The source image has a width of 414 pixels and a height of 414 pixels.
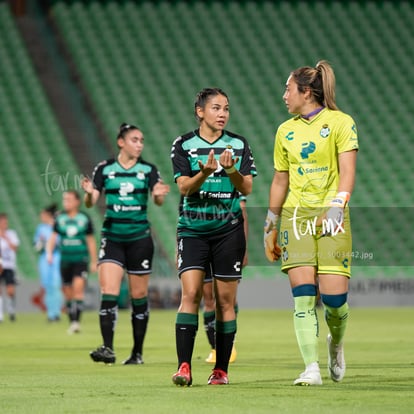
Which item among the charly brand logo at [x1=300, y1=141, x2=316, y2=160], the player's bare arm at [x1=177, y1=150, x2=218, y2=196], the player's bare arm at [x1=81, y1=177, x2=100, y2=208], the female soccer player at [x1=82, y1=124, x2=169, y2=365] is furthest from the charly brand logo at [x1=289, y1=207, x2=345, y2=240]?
the female soccer player at [x1=82, y1=124, x2=169, y2=365]

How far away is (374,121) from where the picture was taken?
2892cm

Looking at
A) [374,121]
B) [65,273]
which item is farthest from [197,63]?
[65,273]

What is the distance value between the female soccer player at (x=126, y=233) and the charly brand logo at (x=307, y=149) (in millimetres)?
3147

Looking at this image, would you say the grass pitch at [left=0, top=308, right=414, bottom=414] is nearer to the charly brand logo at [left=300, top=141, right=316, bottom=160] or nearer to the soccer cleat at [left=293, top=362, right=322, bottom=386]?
the soccer cleat at [left=293, top=362, right=322, bottom=386]

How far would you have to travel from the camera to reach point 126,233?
10.8m

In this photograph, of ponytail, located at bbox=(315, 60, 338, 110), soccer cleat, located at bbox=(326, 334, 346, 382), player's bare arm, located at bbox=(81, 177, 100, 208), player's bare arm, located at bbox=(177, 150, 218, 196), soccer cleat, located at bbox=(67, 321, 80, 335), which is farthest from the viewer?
soccer cleat, located at bbox=(67, 321, 80, 335)

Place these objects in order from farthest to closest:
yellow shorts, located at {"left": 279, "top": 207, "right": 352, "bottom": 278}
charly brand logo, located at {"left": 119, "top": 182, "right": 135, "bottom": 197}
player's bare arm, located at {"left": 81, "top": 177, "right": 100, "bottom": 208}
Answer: charly brand logo, located at {"left": 119, "top": 182, "right": 135, "bottom": 197}
player's bare arm, located at {"left": 81, "top": 177, "right": 100, "bottom": 208}
yellow shorts, located at {"left": 279, "top": 207, "right": 352, "bottom": 278}

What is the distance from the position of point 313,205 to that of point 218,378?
145cm

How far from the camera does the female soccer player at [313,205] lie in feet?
24.8

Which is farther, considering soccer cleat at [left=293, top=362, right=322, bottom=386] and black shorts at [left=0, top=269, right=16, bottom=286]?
black shorts at [left=0, top=269, right=16, bottom=286]

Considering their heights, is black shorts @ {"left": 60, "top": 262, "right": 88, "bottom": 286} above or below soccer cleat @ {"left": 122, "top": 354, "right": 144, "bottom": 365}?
above

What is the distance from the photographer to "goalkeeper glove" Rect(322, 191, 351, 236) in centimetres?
741

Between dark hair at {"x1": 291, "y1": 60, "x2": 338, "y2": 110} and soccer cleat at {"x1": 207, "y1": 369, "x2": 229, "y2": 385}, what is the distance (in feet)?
6.84

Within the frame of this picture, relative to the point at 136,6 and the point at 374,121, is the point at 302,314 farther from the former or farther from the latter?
the point at 136,6
